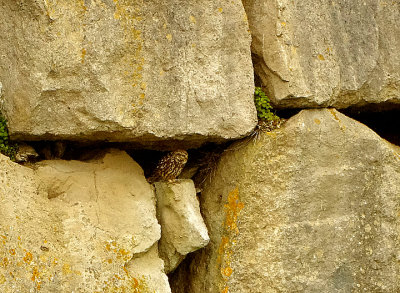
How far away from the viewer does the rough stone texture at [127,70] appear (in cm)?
361

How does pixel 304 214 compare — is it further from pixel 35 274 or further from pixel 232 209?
pixel 35 274

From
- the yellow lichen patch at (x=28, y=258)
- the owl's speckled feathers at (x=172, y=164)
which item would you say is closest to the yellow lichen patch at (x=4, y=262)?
the yellow lichen patch at (x=28, y=258)

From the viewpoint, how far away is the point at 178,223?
4.18 metres

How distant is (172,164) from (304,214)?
3.41 feet

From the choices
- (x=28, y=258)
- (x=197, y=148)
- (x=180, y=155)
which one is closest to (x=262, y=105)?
(x=197, y=148)

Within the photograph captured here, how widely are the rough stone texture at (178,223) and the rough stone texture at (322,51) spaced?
3.37ft

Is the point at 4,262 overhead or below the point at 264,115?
below

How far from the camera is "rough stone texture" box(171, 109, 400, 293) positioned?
167 inches

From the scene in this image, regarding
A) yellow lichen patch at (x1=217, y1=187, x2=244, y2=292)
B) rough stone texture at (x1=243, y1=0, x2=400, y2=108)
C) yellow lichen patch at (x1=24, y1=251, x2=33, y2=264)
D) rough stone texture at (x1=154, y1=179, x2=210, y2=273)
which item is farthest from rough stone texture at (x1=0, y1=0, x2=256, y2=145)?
yellow lichen patch at (x1=24, y1=251, x2=33, y2=264)

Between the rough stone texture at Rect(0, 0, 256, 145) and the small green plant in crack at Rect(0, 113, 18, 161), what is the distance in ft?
0.21

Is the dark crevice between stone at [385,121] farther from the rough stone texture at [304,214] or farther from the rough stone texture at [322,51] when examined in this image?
the rough stone texture at [304,214]

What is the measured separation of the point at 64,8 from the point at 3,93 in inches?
26.2

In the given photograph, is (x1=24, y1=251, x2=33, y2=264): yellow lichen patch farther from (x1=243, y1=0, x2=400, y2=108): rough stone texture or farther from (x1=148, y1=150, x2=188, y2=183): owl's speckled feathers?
(x1=243, y1=0, x2=400, y2=108): rough stone texture

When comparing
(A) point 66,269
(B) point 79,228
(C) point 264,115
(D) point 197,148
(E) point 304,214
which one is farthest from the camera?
(D) point 197,148
